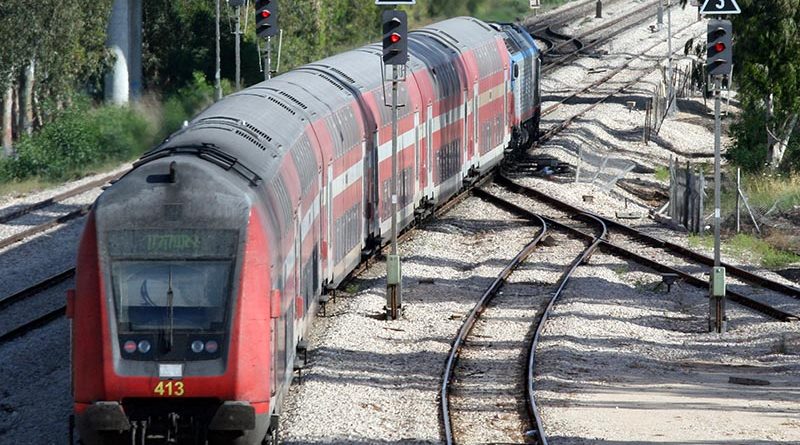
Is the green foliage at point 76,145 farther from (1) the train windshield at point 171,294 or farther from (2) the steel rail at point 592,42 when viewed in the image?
(1) the train windshield at point 171,294

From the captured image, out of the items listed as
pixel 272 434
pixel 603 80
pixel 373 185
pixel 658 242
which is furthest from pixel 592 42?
pixel 272 434

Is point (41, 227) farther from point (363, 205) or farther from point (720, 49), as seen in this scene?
point (720, 49)

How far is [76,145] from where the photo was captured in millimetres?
44969

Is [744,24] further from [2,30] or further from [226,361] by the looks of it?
[226,361]

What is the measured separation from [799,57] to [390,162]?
1777 cm

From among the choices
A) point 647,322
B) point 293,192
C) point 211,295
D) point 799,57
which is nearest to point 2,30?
point 799,57

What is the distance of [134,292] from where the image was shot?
43.9ft

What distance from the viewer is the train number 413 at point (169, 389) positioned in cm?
1328

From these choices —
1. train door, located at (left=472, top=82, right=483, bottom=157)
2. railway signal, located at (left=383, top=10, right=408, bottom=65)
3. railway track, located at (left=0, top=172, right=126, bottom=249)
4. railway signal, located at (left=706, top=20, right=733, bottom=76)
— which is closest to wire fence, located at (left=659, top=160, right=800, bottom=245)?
train door, located at (left=472, top=82, right=483, bottom=157)

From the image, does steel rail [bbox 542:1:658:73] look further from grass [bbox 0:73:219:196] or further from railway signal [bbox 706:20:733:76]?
railway signal [bbox 706:20:733:76]

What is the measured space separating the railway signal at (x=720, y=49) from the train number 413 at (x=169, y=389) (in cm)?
1171

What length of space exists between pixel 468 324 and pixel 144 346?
9.04m

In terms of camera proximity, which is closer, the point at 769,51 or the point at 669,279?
the point at 669,279

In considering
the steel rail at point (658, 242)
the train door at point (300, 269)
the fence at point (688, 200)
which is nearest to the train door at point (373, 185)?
the train door at point (300, 269)
